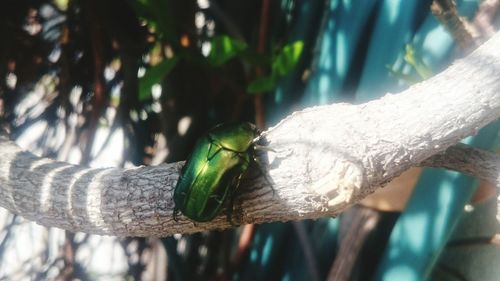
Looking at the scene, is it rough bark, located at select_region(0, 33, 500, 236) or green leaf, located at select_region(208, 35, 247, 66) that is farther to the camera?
green leaf, located at select_region(208, 35, 247, 66)

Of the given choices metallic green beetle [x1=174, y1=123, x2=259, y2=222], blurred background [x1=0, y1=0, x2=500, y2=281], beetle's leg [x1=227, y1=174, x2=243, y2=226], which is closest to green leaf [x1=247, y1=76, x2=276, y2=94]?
blurred background [x1=0, y1=0, x2=500, y2=281]

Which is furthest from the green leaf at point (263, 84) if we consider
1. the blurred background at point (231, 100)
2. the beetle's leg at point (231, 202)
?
the beetle's leg at point (231, 202)

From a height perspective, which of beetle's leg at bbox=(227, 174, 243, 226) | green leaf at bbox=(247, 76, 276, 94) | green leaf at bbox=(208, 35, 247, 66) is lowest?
beetle's leg at bbox=(227, 174, 243, 226)

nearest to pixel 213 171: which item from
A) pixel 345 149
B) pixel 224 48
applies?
pixel 345 149

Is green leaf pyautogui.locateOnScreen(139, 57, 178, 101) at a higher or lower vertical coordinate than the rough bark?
higher

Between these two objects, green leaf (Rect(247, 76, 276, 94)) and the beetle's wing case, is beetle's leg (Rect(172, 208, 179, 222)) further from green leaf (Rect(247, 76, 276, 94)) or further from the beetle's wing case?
green leaf (Rect(247, 76, 276, 94))

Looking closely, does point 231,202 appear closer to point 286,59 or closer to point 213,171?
point 213,171
